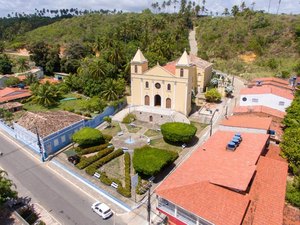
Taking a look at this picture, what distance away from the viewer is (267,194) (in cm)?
2227

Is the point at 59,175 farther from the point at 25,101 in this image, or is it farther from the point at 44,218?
the point at 25,101

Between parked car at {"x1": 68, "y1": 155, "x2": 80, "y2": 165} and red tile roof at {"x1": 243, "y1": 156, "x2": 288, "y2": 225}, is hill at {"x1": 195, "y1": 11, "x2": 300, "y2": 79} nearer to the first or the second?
red tile roof at {"x1": 243, "y1": 156, "x2": 288, "y2": 225}

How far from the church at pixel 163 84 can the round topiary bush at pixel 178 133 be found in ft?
30.6

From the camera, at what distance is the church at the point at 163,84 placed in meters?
43.8

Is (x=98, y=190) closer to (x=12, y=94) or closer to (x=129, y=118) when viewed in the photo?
(x=129, y=118)

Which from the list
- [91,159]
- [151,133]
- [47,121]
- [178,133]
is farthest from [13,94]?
[178,133]

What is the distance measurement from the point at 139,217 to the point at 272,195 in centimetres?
1282

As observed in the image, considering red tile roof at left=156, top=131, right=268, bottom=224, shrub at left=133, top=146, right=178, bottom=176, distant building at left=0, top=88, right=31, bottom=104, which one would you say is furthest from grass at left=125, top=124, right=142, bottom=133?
distant building at left=0, top=88, right=31, bottom=104

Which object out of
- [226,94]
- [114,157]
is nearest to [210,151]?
[114,157]

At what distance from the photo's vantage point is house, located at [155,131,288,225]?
19.7 m

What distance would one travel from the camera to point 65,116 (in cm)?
4131

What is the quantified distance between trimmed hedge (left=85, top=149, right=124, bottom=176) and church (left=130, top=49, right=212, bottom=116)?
16147 mm

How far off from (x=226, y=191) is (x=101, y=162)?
17.2 m

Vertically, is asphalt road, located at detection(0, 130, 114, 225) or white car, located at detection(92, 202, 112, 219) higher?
white car, located at detection(92, 202, 112, 219)
